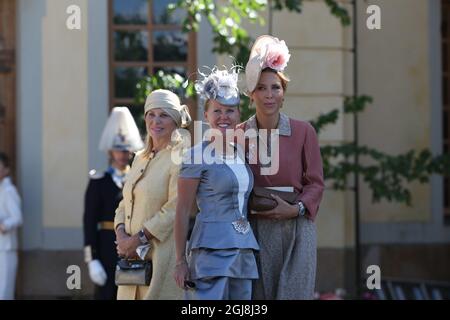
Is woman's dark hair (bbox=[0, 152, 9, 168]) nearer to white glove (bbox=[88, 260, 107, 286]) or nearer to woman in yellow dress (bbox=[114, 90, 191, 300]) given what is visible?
white glove (bbox=[88, 260, 107, 286])

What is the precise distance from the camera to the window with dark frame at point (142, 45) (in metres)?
9.97

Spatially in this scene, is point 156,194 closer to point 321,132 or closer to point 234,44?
point 234,44

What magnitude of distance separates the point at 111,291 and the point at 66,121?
2230 millimetres

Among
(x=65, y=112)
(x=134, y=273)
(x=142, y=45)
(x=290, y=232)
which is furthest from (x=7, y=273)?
(x=290, y=232)

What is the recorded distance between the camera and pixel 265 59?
507 centimetres

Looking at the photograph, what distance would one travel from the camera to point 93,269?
8.05m

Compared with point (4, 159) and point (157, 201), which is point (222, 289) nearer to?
point (157, 201)

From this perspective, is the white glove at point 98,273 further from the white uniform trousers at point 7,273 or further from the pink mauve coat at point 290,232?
the pink mauve coat at point 290,232

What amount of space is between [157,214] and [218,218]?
75cm

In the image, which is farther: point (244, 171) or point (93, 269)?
point (93, 269)

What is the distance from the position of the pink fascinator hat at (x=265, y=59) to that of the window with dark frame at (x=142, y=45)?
4.83 m

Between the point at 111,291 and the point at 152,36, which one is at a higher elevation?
the point at 152,36

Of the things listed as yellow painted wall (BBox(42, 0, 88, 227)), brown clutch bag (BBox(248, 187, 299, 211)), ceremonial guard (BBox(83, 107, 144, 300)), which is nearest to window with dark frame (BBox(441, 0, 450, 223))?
yellow painted wall (BBox(42, 0, 88, 227))

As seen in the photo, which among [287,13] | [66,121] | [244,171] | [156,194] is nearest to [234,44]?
[287,13]
